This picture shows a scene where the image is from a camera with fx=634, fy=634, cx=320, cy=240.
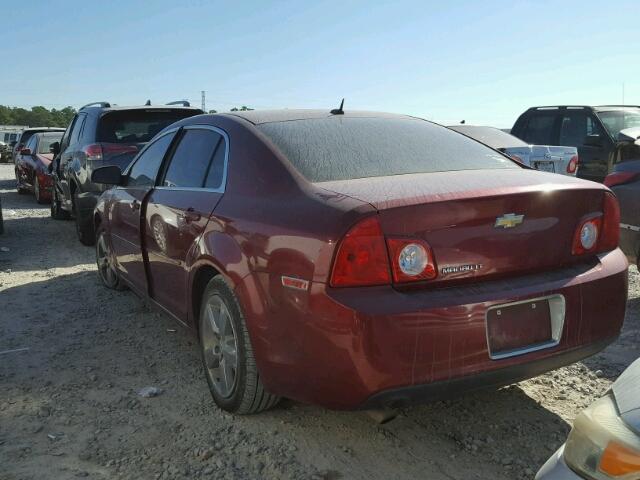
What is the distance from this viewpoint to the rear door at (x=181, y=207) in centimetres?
356

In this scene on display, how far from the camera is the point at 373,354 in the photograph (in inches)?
98.2

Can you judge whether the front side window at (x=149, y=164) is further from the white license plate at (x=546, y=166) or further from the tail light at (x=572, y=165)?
the tail light at (x=572, y=165)

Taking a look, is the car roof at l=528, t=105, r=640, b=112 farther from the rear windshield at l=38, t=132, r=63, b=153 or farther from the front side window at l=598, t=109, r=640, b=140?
the rear windshield at l=38, t=132, r=63, b=153

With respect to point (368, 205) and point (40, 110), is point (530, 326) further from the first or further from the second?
point (40, 110)

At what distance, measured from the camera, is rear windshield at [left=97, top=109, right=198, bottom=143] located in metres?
7.89

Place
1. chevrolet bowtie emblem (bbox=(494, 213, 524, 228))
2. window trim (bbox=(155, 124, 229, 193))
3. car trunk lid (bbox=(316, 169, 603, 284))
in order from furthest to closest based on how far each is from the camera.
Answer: window trim (bbox=(155, 124, 229, 193)), chevrolet bowtie emblem (bbox=(494, 213, 524, 228)), car trunk lid (bbox=(316, 169, 603, 284))

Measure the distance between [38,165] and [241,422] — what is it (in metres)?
11.6

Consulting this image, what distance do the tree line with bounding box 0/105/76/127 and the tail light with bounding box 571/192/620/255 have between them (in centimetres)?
9048

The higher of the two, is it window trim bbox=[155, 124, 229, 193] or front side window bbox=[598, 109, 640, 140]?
front side window bbox=[598, 109, 640, 140]

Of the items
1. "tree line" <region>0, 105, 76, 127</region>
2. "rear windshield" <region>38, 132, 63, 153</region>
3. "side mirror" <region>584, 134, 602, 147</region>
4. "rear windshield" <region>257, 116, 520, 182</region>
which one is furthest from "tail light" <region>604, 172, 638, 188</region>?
"tree line" <region>0, 105, 76, 127</region>

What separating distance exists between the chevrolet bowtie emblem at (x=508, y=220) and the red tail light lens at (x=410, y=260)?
371mm

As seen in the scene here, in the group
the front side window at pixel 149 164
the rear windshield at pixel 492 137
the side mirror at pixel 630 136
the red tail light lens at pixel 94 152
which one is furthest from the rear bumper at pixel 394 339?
the rear windshield at pixel 492 137

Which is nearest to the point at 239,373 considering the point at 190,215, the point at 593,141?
the point at 190,215

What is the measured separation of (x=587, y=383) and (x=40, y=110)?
103 meters
